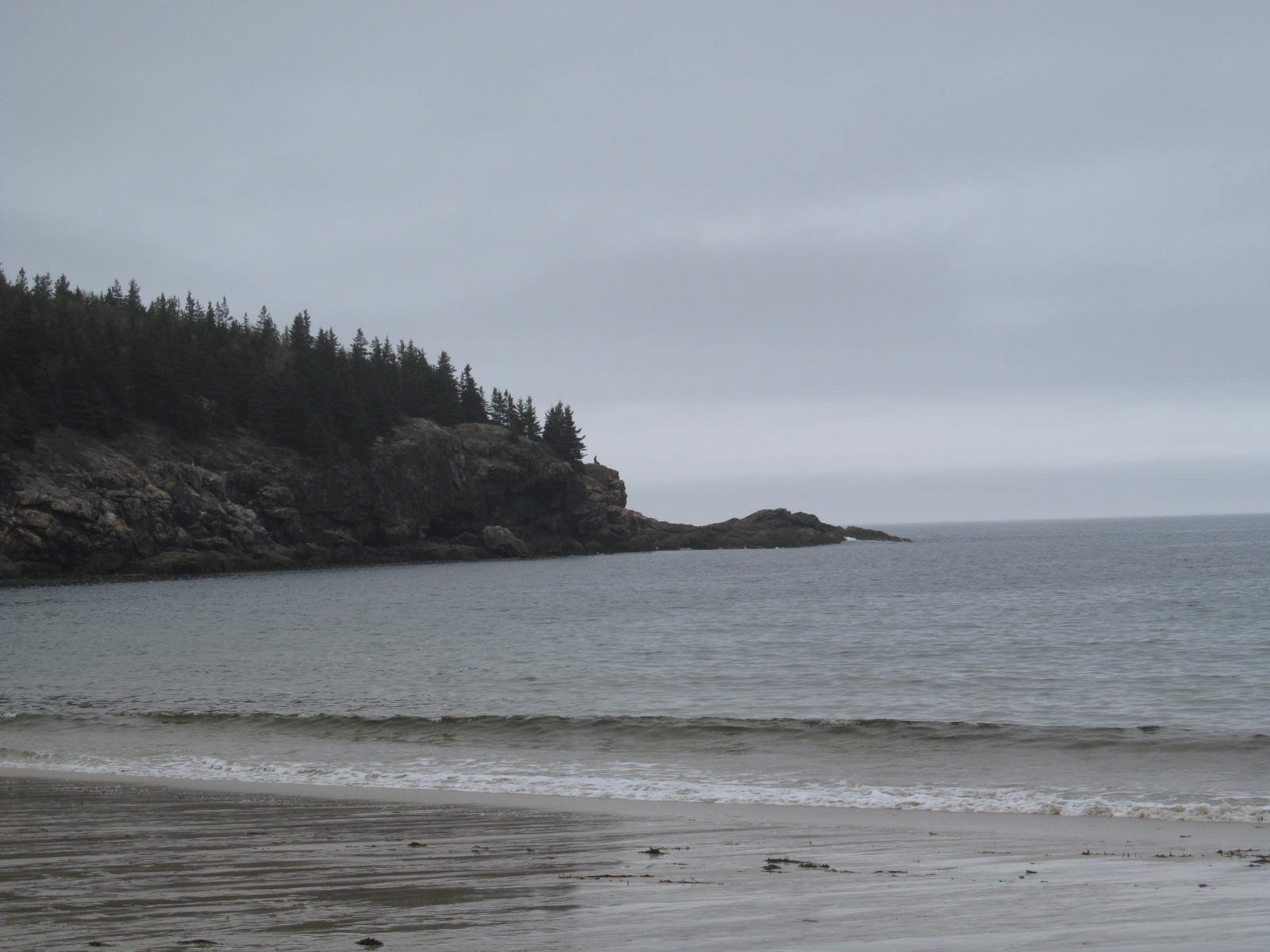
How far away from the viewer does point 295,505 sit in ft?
314

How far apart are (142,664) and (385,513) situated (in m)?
74.5

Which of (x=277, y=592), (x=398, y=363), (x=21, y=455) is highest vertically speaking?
(x=398, y=363)

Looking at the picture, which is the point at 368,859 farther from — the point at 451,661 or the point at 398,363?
the point at 398,363

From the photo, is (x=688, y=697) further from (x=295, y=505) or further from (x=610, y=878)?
(x=295, y=505)

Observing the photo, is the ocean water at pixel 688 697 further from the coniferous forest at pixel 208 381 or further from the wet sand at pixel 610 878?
the coniferous forest at pixel 208 381

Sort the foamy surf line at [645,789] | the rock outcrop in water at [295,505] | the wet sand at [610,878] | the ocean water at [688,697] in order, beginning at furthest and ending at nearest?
1. the rock outcrop in water at [295,505]
2. the ocean water at [688,697]
3. the foamy surf line at [645,789]
4. the wet sand at [610,878]

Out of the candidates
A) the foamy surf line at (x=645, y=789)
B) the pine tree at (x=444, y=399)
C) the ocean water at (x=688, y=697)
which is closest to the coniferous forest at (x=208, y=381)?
the pine tree at (x=444, y=399)

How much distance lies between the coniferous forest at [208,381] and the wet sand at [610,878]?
76.5 metres

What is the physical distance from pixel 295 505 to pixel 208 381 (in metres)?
20.4

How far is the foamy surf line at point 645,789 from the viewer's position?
11438mm

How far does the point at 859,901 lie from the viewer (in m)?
7.09

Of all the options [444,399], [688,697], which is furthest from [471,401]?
[688,697]

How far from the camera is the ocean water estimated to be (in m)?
14.0

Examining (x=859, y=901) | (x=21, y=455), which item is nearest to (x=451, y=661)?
(x=859, y=901)
